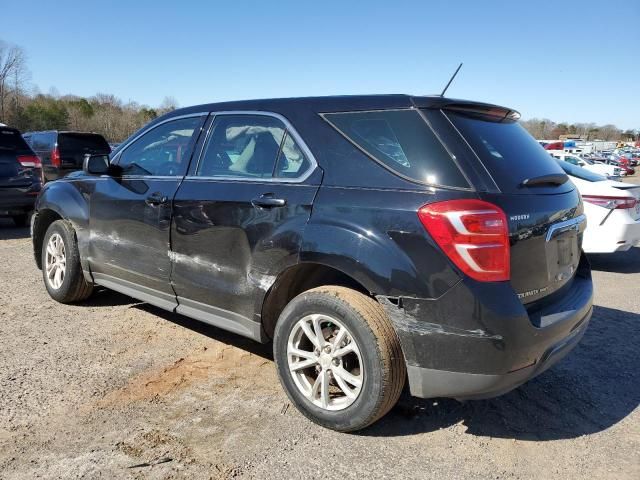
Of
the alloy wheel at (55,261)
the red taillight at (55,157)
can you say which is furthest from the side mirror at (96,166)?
the red taillight at (55,157)

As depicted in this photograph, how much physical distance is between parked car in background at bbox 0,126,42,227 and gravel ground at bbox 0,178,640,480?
5073 millimetres

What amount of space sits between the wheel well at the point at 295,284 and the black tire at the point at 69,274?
2.28 meters

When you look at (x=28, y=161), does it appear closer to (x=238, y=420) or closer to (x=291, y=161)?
(x=291, y=161)

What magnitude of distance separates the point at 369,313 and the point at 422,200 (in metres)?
0.62

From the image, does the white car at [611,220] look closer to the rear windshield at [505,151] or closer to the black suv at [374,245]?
the black suv at [374,245]

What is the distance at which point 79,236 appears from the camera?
452 centimetres

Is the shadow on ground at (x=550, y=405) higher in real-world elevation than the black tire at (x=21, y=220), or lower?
higher

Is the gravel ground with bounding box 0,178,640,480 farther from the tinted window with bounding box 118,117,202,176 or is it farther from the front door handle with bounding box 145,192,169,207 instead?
the tinted window with bounding box 118,117,202,176

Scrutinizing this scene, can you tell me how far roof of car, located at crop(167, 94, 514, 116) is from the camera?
272cm

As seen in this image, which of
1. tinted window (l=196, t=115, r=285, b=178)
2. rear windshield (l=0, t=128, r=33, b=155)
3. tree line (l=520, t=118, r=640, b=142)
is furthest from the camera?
tree line (l=520, t=118, r=640, b=142)

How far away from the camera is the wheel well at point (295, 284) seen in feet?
9.67

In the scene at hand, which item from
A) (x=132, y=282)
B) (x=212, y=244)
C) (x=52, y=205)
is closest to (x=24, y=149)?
(x=52, y=205)

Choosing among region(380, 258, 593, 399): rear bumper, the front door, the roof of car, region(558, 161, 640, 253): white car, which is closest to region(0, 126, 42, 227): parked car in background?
the front door

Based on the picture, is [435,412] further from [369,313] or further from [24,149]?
[24,149]
